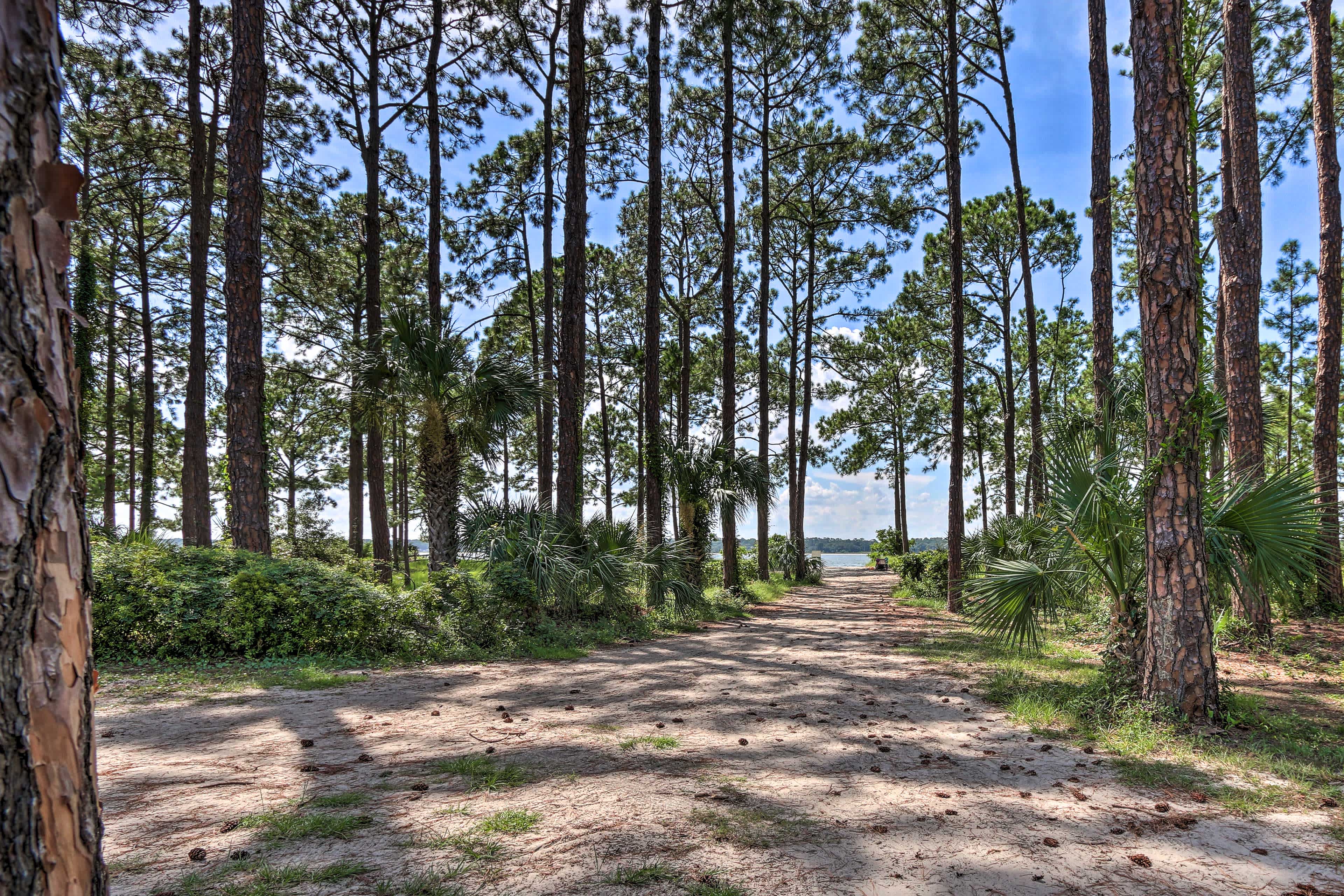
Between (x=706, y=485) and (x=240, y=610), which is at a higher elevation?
(x=706, y=485)

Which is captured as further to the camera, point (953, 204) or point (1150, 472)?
point (953, 204)

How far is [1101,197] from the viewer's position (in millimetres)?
9375

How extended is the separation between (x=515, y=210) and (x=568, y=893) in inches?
762

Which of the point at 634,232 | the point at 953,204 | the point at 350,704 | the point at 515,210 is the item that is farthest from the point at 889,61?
the point at 350,704

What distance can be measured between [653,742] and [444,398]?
7578mm

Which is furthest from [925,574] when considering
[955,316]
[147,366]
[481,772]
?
[147,366]

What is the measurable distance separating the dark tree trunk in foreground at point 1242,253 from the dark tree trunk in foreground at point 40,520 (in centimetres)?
1085

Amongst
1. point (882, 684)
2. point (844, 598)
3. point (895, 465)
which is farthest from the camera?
point (895, 465)

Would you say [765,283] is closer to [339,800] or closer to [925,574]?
[925,574]

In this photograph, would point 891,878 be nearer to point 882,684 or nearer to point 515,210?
point 882,684

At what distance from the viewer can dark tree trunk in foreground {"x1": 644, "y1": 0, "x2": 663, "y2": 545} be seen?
12461mm

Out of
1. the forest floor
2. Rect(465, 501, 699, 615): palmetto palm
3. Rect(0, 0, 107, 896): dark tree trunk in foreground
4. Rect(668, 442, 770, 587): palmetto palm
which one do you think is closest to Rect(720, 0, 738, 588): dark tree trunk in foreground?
Rect(668, 442, 770, 587): palmetto palm

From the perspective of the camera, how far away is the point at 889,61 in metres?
14.3

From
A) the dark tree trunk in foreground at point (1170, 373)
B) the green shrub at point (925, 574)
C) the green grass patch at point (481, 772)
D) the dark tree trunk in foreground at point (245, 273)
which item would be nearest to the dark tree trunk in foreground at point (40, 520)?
the green grass patch at point (481, 772)
